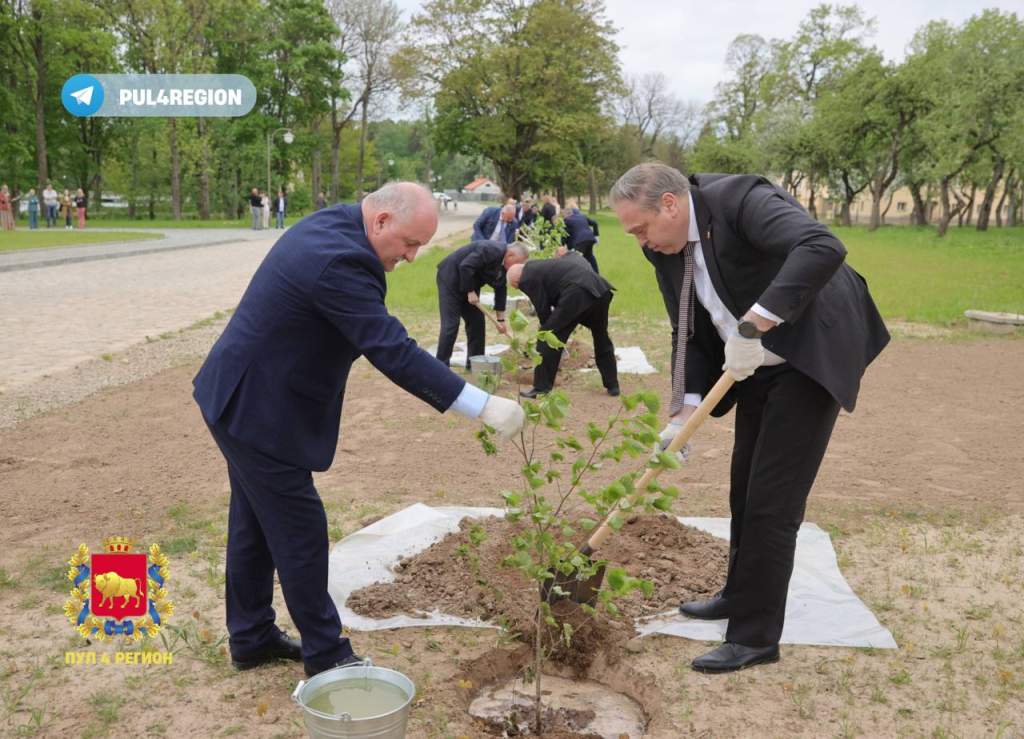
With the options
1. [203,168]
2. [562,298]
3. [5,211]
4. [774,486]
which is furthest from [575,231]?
[203,168]

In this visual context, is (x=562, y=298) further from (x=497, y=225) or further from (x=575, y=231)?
(x=497, y=225)

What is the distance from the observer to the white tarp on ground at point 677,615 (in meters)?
3.74

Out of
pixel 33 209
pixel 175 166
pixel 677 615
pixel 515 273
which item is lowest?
pixel 677 615

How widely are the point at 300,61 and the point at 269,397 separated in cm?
4780

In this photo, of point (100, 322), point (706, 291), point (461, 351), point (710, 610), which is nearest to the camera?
point (706, 291)

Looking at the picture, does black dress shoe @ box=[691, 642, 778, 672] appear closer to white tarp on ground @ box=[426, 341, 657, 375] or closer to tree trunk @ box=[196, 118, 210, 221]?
white tarp on ground @ box=[426, 341, 657, 375]

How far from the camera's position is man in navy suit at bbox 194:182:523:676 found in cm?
285

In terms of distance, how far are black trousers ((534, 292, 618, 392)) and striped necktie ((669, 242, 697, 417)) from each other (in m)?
4.29

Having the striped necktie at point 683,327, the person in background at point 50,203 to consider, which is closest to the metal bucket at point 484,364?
the striped necktie at point 683,327

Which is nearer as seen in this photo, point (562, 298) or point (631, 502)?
point (631, 502)

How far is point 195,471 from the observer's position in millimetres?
5832

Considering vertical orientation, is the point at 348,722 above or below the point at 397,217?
below

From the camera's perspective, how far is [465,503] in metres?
5.36

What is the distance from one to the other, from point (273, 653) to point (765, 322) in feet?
7.26
